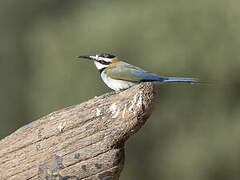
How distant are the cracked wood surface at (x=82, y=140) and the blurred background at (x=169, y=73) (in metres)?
5.75

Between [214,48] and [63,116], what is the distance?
6099 mm

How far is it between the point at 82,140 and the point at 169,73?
6006 mm

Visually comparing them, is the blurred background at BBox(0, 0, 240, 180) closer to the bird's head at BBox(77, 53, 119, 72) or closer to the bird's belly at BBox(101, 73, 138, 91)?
the bird's head at BBox(77, 53, 119, 72)

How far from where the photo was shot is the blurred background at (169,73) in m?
8.40

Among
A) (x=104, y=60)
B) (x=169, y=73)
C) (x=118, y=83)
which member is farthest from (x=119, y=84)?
(x=169, y=73)

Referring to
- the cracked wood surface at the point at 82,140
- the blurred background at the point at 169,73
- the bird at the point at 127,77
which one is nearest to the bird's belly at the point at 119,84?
the bird at the point at 127,77

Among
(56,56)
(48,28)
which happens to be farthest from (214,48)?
(48,28)

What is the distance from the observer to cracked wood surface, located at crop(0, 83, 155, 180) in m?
2.62

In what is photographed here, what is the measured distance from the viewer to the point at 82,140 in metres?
2.74

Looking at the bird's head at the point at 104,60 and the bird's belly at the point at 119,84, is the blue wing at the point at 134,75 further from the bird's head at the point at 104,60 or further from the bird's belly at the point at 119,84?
the bird's head at the point at 104,60

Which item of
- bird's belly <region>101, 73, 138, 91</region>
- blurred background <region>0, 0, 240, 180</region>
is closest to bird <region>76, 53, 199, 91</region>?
bird's belly <region>101, 73, 138, 91</region>

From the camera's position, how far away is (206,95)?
8539 mm

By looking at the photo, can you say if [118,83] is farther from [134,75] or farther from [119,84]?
[134,75]

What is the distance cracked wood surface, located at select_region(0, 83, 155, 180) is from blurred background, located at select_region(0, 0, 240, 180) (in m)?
5.75
